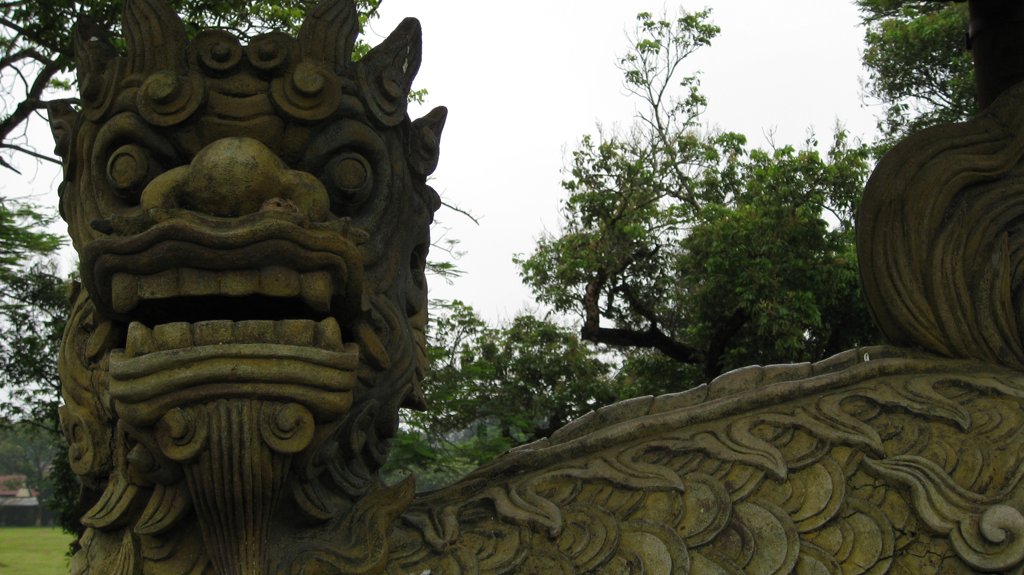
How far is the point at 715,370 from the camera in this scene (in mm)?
11633

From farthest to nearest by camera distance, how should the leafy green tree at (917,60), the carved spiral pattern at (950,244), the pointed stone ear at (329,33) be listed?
the leafy green tree at (917,60), the carved spiral pattern at (950,244), the pointed stone ear at (329,33)

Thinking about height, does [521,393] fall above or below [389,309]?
above

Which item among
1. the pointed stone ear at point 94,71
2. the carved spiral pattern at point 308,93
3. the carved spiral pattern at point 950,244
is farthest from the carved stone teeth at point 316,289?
the carved spiral pattern at point 950,244

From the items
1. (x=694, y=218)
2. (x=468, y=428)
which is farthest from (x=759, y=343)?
(x=468, y=428)

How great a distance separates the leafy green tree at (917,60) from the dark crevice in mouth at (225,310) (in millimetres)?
11446

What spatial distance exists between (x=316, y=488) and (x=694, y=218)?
10.9m

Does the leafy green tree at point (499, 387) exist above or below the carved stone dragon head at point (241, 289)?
above

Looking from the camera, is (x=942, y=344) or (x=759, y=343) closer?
(x=942, y=344)

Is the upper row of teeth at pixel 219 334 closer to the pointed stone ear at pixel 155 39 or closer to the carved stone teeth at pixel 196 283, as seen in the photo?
the carved stone teeth at pixel 196 283

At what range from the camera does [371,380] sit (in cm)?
198

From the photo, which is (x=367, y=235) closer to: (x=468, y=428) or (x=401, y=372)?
(x=401, y=372)

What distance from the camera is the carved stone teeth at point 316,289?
1.76 metres

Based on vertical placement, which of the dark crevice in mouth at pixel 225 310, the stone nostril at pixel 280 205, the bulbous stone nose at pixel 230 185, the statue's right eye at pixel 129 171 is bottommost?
the dark crevice in mouth at pixel 225 310

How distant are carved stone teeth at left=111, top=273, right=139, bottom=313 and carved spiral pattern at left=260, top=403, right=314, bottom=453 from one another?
289 millimetres
